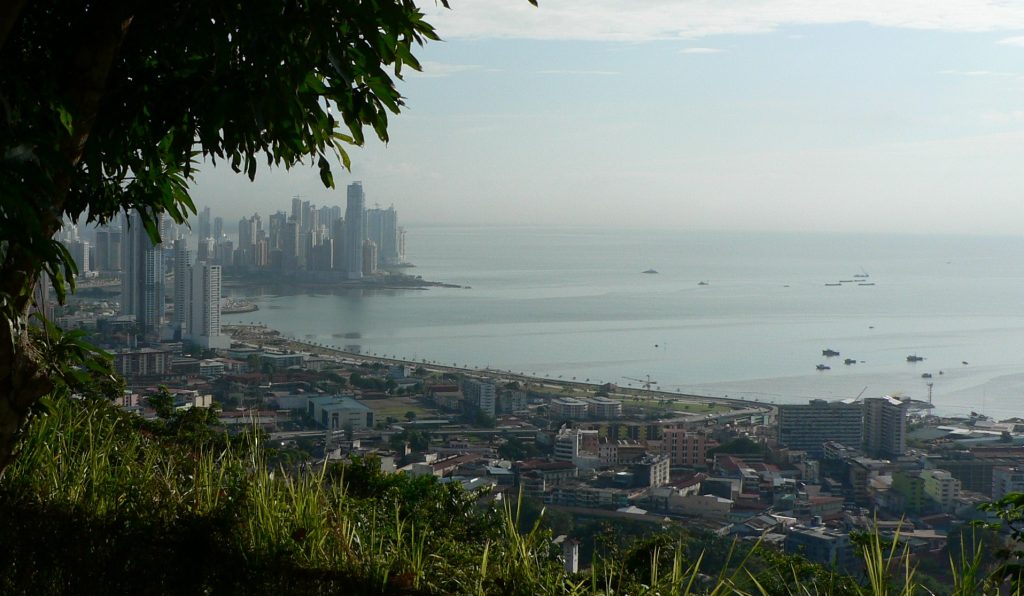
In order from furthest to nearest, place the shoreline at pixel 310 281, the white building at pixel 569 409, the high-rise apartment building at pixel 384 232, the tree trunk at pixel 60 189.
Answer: the high-rise apartment building at pixel 384 232, the shoreline at pixel 310 281, the white building at pixel 569 409, the tree trunk at pixel 60 189

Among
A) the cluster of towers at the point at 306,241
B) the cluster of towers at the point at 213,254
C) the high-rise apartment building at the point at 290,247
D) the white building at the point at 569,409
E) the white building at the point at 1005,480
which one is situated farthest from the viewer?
the high-rise apartment building at the point at 290,247

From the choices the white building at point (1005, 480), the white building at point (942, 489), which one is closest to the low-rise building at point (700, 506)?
the white building at point (942, 489)

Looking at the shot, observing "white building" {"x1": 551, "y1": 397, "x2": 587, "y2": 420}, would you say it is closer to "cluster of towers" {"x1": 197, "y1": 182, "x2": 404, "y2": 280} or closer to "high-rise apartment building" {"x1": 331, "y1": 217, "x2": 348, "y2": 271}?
"cluster of towers" {"x1": 197, "y1": 182, "x2": 404, "y2": 280}

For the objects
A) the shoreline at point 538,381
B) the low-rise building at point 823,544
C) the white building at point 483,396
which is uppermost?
the low-rise building at point 823,544

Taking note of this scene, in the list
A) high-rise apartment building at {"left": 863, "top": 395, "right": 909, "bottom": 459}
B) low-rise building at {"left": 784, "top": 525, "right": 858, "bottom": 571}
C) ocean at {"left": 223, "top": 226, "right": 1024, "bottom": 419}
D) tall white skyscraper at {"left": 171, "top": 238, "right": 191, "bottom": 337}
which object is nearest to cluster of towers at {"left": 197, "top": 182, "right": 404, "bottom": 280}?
ocean at {"left": 223, "top": 226, "right": 1024, "bottom": 419}

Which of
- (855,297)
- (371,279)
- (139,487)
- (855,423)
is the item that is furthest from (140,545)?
(855,297)

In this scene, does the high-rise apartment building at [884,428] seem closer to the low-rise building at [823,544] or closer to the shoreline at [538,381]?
the shoreline at [538,381]

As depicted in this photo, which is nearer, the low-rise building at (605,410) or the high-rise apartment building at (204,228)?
the low-rise building at (605,410)

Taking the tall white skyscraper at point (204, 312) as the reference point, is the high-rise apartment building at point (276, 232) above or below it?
above
